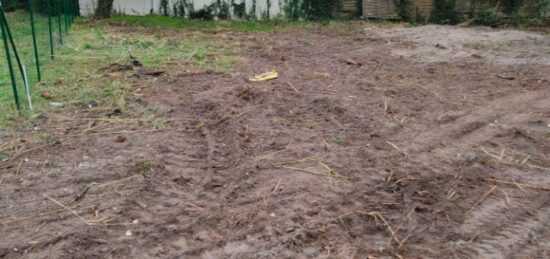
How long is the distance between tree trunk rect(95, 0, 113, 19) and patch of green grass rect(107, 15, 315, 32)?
0.86 feet

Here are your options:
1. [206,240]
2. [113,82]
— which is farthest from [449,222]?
[113,82]

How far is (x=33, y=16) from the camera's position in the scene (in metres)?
7.03

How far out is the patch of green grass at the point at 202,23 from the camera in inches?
477

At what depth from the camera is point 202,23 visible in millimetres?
12844

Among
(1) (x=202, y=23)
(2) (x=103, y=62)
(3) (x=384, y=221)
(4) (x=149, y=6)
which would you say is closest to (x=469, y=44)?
(2) (x=103, y=62)

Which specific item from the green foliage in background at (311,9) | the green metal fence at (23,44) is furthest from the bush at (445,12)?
the green metal fence at (23,44)

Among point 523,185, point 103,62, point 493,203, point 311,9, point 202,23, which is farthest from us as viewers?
point 311,9

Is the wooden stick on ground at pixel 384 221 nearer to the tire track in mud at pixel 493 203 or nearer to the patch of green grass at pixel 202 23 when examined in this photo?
the tire track in mud at pixel 493 203

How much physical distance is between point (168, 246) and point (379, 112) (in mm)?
2936

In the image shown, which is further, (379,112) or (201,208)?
(379,112)

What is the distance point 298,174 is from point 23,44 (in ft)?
15.1

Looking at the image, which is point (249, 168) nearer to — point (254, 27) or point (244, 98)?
point (244, 98)

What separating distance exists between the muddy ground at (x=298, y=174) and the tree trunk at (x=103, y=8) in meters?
7.35

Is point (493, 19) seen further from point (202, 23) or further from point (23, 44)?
point (23, 44)
